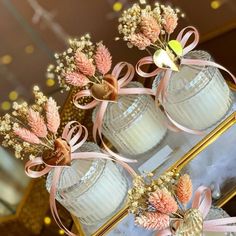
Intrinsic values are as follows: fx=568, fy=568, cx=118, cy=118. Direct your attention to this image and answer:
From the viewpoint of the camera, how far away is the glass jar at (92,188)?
0.92 metres

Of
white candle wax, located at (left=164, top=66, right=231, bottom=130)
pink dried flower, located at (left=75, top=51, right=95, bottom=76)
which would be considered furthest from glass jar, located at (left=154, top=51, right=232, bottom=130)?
pink dried flower, located at (left=75, top=51, right=95, bottom=76)

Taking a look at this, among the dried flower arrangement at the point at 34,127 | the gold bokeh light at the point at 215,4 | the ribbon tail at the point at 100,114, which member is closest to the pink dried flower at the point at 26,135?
the dried flower arrangement at the point at 34,127

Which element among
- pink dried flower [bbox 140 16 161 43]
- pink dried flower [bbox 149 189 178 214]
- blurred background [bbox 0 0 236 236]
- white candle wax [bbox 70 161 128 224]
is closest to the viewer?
pink dried flower [bbox 149 189 178 214]

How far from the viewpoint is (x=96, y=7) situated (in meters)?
1.14

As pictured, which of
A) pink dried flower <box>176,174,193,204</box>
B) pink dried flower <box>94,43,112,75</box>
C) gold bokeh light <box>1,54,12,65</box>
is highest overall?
gold bokeh light <box>1,54,12,65</box>

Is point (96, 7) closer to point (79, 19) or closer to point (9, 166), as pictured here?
point (79, 19)

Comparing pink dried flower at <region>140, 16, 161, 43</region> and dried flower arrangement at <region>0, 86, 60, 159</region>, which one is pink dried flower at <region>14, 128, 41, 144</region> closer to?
dried flower arrangement at <region>0, 86, 60, 159</region>

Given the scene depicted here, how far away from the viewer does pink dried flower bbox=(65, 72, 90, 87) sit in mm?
878

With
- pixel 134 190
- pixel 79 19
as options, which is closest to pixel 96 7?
pixel 79 19

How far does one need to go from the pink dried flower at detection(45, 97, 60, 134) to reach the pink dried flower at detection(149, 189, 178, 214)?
0.81 ft

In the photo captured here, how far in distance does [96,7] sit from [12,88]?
0.25 meters

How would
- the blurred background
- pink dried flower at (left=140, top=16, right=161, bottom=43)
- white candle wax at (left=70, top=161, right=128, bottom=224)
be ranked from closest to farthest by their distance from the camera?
pink dried flower at (left=140, top=16, right=161, bottom=43)
white candle wax at (left=70, top=161, right=128, bottom=224)
the blurred background

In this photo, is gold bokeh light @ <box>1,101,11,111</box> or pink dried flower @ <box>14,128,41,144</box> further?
gold bokeh light @ <box>1,101,11,111</box>

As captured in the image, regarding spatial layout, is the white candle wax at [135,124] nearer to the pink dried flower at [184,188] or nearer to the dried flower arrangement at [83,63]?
the dried flower arrangement at [83,63]
